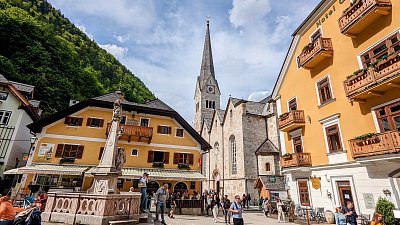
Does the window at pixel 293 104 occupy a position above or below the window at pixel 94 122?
above

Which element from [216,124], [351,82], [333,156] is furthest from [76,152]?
[216,124]

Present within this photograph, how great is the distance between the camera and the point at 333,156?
13.7 m

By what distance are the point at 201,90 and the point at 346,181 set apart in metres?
47.2

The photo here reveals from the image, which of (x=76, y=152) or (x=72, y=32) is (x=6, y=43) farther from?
(x=72, y=32)

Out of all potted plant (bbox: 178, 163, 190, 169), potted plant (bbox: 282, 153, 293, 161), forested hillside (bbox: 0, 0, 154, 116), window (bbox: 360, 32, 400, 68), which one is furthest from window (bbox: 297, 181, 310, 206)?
forested hillside (bbox: 0, 0, 154, 116)

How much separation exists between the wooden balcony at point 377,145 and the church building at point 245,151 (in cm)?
1211

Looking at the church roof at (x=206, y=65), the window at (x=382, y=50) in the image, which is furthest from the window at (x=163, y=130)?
the church roof at (x=206, y=65)

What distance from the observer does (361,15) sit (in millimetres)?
11828

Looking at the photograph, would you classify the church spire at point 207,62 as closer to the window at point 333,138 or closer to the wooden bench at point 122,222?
the window at point 333,138

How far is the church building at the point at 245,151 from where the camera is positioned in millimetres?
28531

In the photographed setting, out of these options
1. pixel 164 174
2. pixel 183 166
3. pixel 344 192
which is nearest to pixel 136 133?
pixel 164 174

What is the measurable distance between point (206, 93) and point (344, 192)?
46.6 m

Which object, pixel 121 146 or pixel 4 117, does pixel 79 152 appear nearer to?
pixel 121 146

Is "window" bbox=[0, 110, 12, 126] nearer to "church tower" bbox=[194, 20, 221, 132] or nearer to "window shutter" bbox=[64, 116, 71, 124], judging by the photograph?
"window shutter" bbox=[64, 116, 71, 124]
